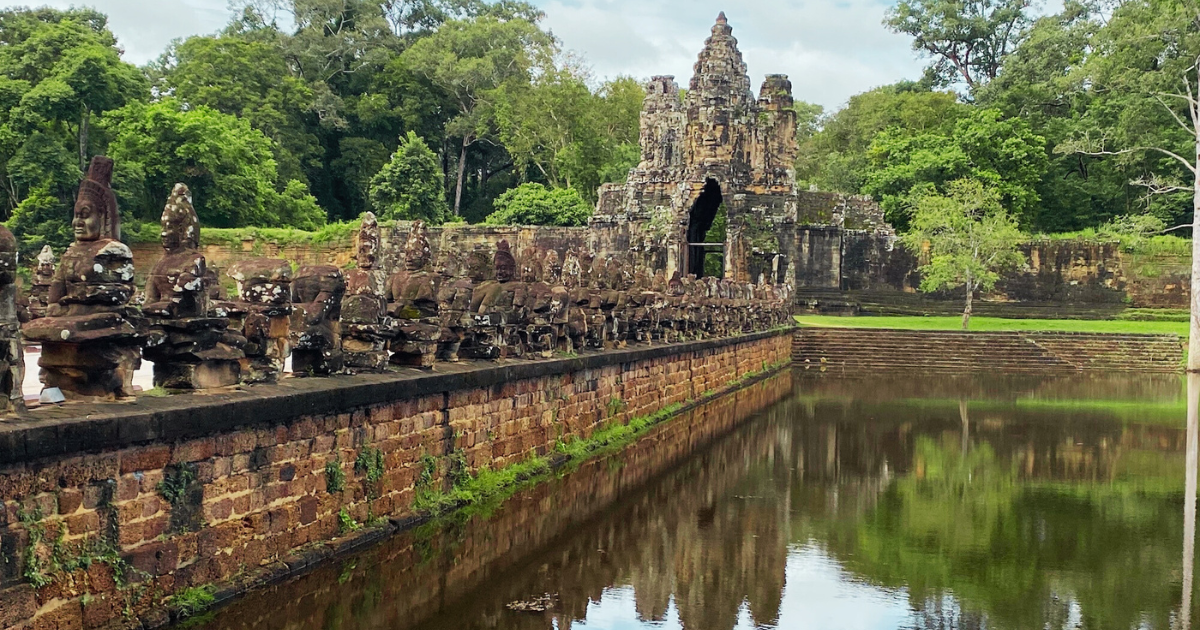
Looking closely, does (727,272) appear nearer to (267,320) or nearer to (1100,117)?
(1100,117)

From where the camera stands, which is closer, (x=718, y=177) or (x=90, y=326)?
(x=90, y=326)

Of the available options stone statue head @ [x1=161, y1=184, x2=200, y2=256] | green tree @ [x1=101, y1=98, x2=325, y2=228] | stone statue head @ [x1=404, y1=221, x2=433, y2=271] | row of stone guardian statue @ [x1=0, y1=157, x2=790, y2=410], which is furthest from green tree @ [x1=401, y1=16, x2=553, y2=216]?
stone statue head @ [x1=161, y1=184, x2=200, y2=256]

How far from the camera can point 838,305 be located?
124 feet

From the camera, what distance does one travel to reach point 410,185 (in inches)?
1866

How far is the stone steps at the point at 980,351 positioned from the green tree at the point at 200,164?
66.7 feet

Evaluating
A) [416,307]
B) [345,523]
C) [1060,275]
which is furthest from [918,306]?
[345,523]

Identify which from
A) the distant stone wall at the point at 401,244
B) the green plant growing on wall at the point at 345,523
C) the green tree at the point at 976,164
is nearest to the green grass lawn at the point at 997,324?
the distant stone wall at the point at 401,244

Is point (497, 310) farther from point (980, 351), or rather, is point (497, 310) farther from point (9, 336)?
point (980, 351)

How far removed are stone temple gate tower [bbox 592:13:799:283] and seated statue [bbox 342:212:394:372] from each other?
94.0 feet

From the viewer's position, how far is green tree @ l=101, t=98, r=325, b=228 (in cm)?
3697

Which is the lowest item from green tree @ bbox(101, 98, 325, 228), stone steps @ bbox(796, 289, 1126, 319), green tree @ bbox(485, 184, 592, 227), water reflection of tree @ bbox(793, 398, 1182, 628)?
water reflection of tree @ bbox(793, 398, 1182, 628)

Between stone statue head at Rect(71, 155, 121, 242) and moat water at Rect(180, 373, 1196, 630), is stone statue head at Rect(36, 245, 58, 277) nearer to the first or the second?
moat water at Rect(180, 373, 1196, 630)

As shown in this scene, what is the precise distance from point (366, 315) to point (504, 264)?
3.36 meters

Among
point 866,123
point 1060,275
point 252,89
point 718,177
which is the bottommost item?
point 1060,275
